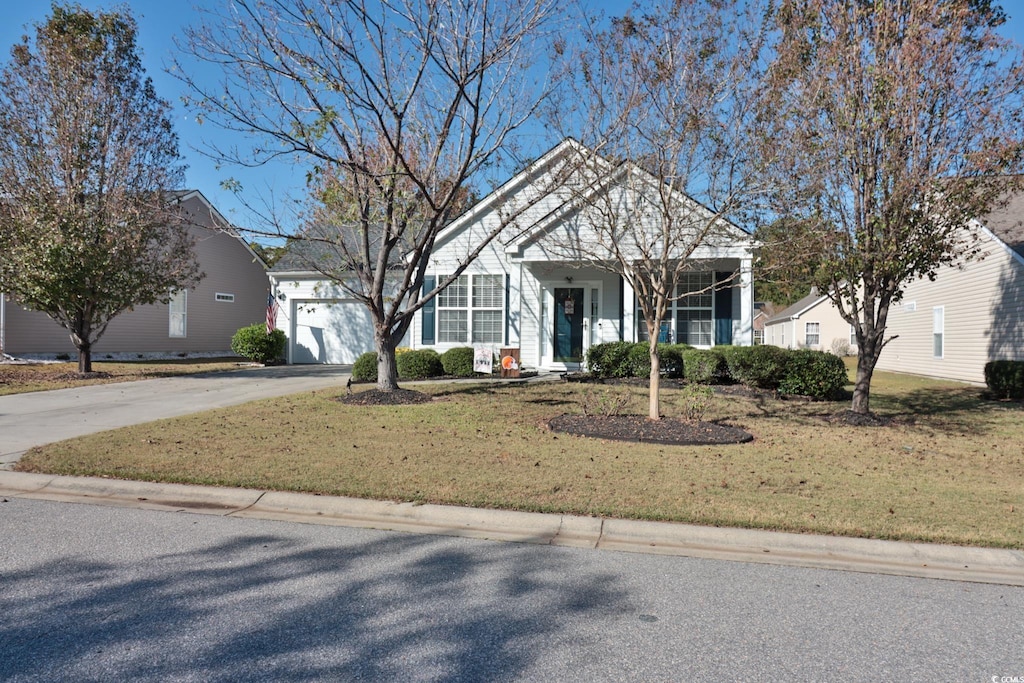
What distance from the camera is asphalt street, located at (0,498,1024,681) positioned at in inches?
129

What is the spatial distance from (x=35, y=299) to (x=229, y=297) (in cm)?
1169

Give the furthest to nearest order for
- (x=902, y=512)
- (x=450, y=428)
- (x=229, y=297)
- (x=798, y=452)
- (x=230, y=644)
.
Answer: (x=229, y=297) < (x=450, y=428) < (x=798, y=452) < (x=902, y=512) < (x=230, y=644)

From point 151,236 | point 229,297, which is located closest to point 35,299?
point 151,236

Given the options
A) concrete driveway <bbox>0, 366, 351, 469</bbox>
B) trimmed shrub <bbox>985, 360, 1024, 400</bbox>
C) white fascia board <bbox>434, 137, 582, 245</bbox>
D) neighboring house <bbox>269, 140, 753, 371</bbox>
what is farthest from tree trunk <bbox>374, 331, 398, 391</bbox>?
trimmed shrub <bbox>985, 360, 1024, 400</bbox>

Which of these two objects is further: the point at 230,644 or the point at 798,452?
the point at 798,452

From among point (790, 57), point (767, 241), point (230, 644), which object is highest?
point (790, 57)

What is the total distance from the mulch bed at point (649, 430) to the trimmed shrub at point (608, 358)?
5.13m

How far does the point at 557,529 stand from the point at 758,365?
9260mm

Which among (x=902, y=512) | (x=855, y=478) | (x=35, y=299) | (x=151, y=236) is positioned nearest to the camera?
(x=902, y=512)

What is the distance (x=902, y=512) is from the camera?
5.84 metres

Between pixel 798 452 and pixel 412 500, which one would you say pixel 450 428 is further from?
pixel 798 452

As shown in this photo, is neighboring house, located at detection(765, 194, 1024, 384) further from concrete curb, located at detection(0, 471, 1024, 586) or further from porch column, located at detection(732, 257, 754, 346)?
concrete curb, located at detection(0, 471, 1024, 586)

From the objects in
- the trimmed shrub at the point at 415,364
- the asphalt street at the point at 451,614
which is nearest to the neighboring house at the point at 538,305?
the trimmed shrub at the point at 415,364

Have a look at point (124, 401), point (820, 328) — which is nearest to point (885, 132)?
point (124, 401)
